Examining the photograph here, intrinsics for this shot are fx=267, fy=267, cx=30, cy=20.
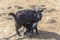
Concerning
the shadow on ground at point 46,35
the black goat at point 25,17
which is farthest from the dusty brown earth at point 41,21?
the black goat at point 25,17

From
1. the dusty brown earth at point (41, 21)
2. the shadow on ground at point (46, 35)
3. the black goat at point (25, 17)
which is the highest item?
the black goat at point (25, 17)

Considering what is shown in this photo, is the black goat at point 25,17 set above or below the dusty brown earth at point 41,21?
above

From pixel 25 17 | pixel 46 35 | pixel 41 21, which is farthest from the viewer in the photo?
pixel 41 21

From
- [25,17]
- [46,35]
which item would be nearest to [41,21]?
[46,35]

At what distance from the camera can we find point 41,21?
7078 millimetres

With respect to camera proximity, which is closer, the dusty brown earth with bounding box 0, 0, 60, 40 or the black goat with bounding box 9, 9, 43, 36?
the black goat with bounding box 9, 9, 43, 36

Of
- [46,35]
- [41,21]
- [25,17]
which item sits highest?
[25,17]

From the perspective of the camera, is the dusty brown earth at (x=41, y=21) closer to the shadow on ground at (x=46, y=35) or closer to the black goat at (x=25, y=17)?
the shadow on ground at (x=46, y=35)

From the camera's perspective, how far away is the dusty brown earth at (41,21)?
21.0 feet

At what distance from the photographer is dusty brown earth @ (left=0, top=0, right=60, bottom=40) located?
252 inches

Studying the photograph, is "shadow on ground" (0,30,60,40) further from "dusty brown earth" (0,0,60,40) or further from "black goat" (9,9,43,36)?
"black goat" (9,9,43,36)

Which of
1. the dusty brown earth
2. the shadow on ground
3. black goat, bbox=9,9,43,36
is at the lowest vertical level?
the shadow on ground

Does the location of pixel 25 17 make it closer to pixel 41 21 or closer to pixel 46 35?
pixel 46 35

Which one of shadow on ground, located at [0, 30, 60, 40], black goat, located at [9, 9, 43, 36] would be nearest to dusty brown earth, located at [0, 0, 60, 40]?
shadow on ground, located at [0, 30, 60, 40]
